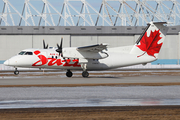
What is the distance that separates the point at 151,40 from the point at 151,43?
38cm

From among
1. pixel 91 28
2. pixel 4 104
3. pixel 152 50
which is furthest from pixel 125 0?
pixel 4 104

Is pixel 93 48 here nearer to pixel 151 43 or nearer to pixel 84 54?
pixel 84 54

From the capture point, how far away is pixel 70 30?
279 feet

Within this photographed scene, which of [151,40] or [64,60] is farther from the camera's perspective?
[151,40]

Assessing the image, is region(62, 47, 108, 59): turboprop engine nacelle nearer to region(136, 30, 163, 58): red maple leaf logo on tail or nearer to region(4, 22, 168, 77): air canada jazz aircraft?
region(4, 22, 168, 77): air canada jazz aircraft

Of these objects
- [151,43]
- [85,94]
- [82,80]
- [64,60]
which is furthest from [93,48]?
[85,94]

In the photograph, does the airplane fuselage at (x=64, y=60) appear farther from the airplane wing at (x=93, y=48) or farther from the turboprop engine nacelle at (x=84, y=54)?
the airplane wing at (x=93, y=48)

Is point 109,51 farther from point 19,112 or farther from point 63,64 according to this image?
point 19,112

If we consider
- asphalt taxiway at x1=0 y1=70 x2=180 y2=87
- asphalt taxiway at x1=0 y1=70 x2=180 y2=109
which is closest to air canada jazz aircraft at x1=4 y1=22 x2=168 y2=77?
asphalt taxiway at x1=0 y1=70 x2=180 y2=87

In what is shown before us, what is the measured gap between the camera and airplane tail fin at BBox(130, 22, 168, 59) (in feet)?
121

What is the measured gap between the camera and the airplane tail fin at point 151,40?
36.8m

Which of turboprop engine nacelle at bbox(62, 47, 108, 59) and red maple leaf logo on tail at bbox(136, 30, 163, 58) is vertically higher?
red maple leaf logo on tail at bbox(136, 30, 163, 58)

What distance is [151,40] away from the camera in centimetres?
3712

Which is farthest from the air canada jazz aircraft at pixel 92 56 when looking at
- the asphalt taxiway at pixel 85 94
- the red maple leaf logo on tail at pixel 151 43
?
the asphalt taxiway at pixel 85 94
